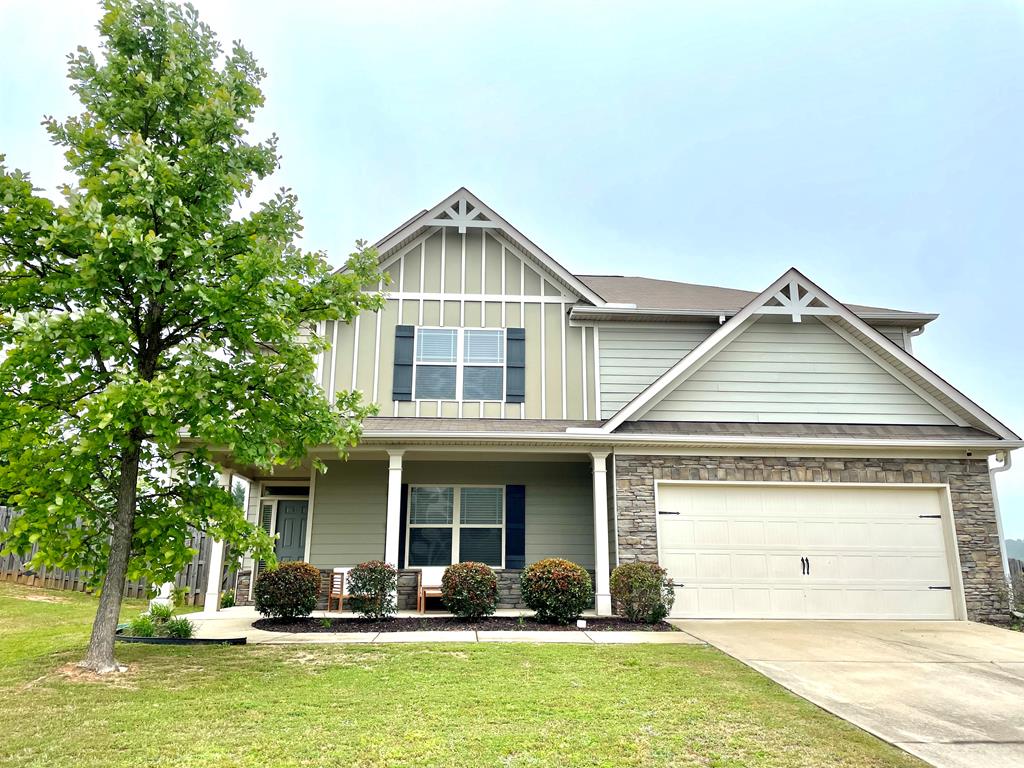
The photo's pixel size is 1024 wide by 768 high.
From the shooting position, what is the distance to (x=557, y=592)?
9250mm

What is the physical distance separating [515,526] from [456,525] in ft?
3.57

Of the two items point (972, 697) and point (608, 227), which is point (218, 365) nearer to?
point (972, 697)

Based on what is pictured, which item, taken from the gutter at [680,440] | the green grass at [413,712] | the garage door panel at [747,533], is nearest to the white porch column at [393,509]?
the gutter at [680,440]

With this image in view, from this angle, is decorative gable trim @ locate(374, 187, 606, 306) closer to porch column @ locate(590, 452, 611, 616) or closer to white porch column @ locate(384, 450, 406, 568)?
porch column @ locate(590, 452, 611, 616)

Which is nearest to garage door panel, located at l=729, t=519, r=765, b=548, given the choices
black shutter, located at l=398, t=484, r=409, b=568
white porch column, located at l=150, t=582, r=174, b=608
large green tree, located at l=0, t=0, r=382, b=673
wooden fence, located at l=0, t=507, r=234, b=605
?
black shutter, located at l=398, t=484, r=409, b=568

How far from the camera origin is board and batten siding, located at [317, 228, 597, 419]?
467 inches

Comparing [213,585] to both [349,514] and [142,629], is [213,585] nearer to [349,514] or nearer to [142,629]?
[349,514]

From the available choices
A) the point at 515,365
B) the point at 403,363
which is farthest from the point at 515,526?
the point at 403,363

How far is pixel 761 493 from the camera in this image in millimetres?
10562

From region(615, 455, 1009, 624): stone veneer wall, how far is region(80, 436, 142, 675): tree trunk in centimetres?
673

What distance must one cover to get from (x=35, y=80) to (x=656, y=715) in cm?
1725

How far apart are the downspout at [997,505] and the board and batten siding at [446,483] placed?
6532mm

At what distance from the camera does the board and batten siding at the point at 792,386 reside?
36.6 ft

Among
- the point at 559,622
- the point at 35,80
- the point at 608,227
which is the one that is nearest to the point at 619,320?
the point at 559,622
